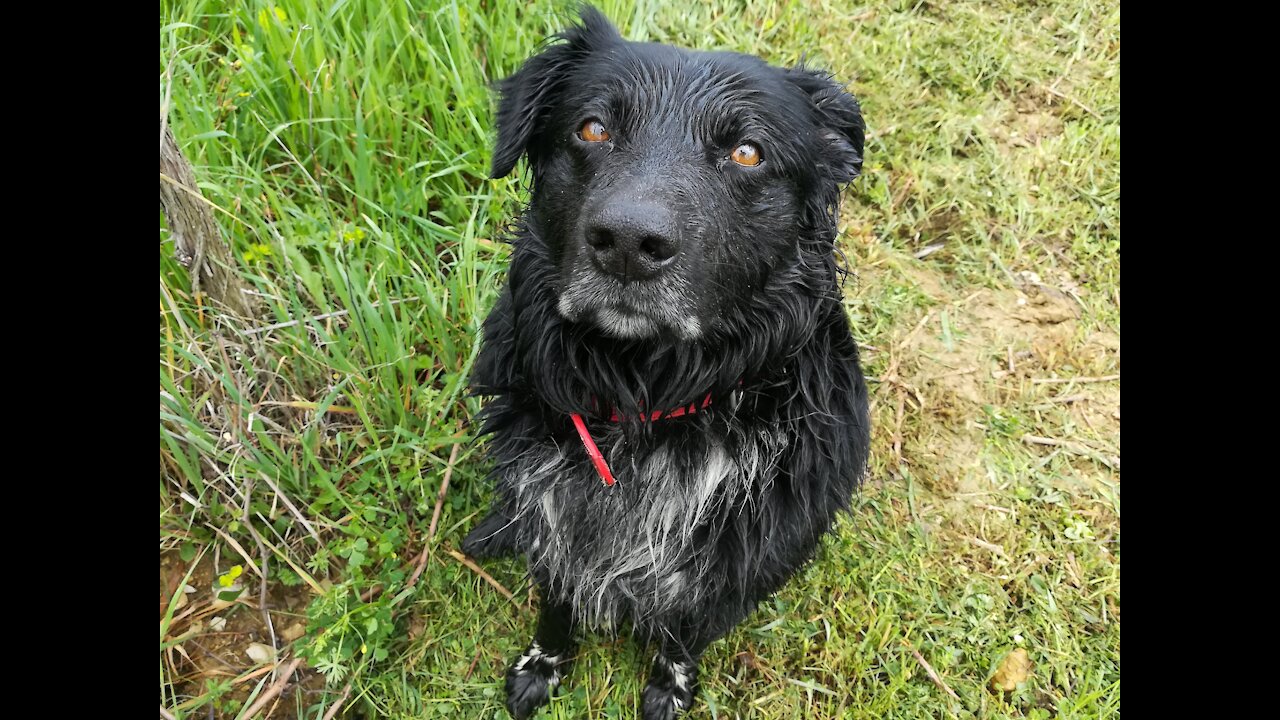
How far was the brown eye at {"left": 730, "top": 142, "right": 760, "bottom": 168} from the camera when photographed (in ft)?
6.17

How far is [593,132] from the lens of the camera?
1911 millimetres

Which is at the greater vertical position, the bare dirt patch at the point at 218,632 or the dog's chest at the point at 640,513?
the dog's chest at the point at 640,513

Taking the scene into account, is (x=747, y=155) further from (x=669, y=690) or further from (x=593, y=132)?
(x=669, y=690)

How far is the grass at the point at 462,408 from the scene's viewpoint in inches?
97.8

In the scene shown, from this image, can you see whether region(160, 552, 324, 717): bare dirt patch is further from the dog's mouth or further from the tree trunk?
the dog's mouth

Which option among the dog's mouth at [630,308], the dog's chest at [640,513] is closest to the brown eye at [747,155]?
the dog's mouth at [630,308]

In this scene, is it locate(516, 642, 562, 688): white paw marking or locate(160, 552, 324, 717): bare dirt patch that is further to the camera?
locate(516, 642, 562, 688): white paw marking

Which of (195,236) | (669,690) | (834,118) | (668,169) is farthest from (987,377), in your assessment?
(195,236)

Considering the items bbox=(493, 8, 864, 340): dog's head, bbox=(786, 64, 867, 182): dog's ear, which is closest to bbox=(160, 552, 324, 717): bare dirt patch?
bbox=(493, 8, 864, 340): dog's head

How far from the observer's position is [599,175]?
1.82 meters

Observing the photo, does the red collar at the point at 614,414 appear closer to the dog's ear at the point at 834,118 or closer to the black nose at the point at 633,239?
the black nose at the point at 633,239

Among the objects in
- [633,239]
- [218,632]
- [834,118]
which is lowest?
[218,632]

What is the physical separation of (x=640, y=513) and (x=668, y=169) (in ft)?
3.24

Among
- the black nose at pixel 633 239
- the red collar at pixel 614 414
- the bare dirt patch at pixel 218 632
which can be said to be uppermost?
the black nose at pixel 633 239
